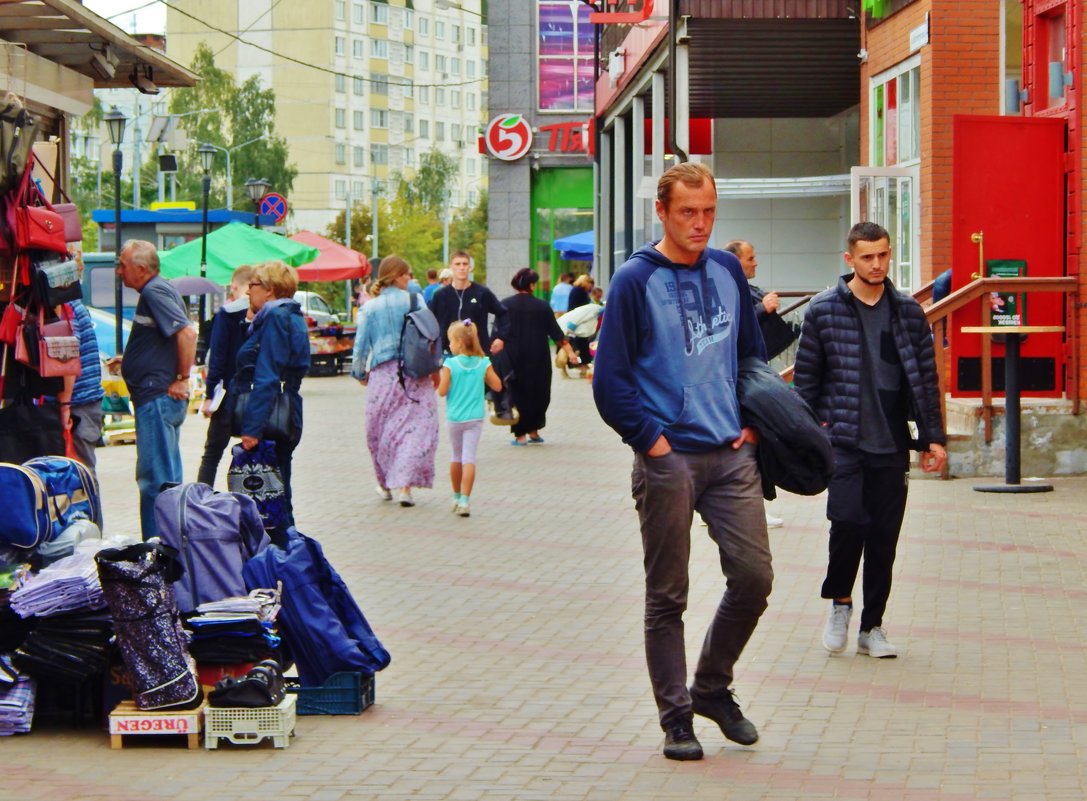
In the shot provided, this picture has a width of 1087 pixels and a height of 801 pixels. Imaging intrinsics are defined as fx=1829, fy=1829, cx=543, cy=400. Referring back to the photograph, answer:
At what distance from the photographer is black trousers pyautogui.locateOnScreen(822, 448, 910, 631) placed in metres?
7.45

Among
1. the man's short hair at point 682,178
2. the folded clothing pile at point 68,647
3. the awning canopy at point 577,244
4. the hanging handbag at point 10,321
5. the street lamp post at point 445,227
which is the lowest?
the folded clothing pile at point 68,647

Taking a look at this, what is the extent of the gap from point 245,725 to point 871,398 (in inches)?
115

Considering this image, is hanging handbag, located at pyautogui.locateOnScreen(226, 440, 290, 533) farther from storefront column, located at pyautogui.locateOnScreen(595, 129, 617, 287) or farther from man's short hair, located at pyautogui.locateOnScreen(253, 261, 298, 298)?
storefront column, located at pyautogui.locateOnScreen(595, 129, 617, 287)

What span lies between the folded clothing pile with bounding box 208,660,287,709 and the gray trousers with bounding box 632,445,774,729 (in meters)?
1.29

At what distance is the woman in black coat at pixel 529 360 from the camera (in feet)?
61.0

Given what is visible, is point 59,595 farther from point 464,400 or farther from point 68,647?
point 464,400

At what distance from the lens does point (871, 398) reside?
7.50m

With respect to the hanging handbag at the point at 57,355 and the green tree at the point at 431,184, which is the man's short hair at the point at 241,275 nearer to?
the hanging handbag at the point at 57,355

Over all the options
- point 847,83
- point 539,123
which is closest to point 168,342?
point 847,83

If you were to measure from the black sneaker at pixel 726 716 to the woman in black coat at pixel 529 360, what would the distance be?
12.5 metres

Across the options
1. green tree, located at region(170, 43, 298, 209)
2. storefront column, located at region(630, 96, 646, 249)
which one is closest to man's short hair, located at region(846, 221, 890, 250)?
storefront column, located at region(630, 96, 646, 249)

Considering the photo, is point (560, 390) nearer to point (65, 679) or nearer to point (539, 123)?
point (65, 679)

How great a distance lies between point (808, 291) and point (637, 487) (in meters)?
22.0

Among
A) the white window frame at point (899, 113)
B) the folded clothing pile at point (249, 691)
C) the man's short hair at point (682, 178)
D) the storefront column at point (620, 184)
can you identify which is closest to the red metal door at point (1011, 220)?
the white window frame at point (899, 113)
